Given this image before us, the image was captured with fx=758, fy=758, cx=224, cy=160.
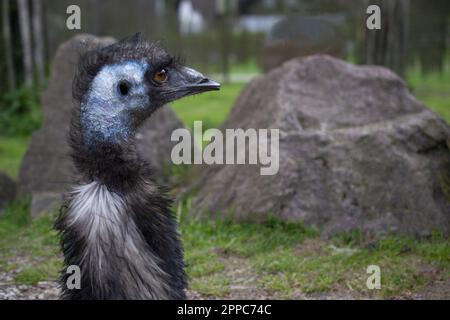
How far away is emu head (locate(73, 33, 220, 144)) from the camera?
122 inches

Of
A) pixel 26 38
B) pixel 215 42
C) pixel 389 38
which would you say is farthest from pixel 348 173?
pixel 215 42

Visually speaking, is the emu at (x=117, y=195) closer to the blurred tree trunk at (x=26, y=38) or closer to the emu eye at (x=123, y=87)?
the emu eye at (x=123, y=87)

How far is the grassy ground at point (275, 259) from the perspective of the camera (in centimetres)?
491

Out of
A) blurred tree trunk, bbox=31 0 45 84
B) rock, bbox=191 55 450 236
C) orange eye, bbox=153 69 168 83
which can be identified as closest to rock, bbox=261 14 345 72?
blurred tree trunk, bbox=31 0 45 84

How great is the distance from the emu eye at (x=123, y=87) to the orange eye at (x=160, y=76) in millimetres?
159

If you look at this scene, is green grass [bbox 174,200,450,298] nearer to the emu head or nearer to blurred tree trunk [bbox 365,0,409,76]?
the emu head

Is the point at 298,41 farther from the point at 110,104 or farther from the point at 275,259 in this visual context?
the point at 110,104

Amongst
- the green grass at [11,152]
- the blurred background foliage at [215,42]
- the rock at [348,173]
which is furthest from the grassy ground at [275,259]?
the blurred background foliage at [215,42]

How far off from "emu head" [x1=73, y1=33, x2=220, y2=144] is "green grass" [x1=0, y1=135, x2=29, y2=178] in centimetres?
515

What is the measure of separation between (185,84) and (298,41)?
7.94 metres

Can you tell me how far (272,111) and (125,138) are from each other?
328 centimetres

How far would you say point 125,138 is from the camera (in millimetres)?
3148
